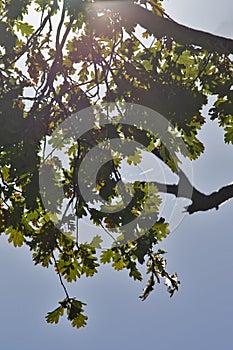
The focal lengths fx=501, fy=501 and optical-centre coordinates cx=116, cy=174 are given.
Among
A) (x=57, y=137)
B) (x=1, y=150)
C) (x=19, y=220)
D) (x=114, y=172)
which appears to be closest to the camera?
(x=1, y=150)

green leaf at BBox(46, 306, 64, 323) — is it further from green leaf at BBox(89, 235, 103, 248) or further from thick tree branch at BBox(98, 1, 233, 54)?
thick tree branch at BBox(98, 1, 233, 54)

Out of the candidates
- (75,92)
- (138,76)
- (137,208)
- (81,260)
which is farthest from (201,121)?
(81,260)

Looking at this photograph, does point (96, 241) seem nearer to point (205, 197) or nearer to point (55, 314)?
point (55, 314)

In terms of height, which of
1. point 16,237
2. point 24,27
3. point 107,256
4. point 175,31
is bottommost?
point 107,256

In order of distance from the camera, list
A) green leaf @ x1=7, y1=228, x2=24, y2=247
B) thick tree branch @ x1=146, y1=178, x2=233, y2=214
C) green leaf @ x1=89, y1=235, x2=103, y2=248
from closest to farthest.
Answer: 1. thick tree branch @ x1=146, y1=178, x2=233, y2=214
2. green leaf @ x1=89, y1=235, x2=103, y2=248
3. green leaf @ x1=7, y1=228, x2=24, y2=247

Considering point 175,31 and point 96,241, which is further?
point 96,241

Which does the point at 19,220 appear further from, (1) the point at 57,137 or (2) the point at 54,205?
(1) the point at 57,137

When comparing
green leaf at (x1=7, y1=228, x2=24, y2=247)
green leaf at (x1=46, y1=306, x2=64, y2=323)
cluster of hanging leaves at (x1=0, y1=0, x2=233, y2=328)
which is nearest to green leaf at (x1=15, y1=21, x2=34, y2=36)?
cluster of hanging leaves at (x1=0, y1=0, x2=233, y2=328)

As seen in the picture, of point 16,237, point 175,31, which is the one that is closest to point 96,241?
point 16,237

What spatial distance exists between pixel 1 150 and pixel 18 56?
1505mm

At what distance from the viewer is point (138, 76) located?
563 cm

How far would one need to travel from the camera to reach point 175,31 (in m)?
4.85

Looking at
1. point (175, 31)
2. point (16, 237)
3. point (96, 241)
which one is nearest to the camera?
point (175, 31)

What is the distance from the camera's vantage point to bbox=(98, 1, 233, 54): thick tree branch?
189 inches
